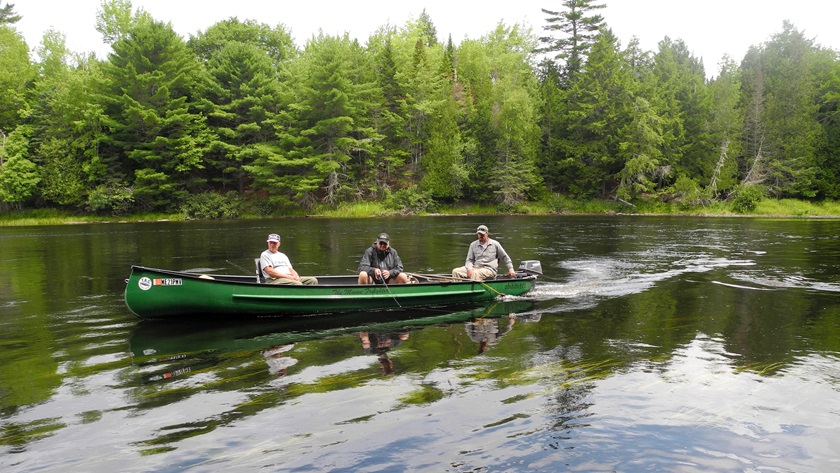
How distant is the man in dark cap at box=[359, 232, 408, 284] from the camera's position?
12.4m

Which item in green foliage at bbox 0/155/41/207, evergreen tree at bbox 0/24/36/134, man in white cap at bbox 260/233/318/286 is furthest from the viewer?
evergreen tree at bbox 0/24/36/134

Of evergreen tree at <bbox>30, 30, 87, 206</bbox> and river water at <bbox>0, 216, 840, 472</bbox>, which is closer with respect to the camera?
river water at <bbox>0, 216, 840, 472</bbox>

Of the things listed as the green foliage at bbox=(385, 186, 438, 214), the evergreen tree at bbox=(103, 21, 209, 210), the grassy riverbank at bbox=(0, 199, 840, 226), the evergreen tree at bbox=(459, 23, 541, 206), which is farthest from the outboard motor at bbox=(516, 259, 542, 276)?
the evergreen tree at bbox=(103, 21, 209, 210)

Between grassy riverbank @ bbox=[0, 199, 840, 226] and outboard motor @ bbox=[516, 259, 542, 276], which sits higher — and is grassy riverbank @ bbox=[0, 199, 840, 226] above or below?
above

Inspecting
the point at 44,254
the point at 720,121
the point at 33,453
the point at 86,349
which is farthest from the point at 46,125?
the point at 720,121

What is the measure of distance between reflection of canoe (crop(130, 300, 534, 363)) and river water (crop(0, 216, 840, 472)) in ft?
0.22

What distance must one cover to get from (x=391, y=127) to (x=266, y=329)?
45.7 meters

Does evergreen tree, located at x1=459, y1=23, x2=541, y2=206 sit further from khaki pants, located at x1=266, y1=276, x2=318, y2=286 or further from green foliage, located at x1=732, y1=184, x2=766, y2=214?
khaki pants, located at x1=266, y1=276, x2=318, y2=286

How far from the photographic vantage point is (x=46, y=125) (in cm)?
4803

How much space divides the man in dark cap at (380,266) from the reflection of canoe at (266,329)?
0.72 meters

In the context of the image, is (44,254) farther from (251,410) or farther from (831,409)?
(831,409)

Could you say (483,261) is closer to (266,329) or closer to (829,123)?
(266,329)

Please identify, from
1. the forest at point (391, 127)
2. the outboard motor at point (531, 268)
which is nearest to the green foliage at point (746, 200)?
the forest at point (391, 127)

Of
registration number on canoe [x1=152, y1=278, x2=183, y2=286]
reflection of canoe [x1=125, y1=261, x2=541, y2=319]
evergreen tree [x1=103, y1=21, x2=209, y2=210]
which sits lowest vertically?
reflection of canoe [x1=125, y1=261, x2=541, y2=319]
